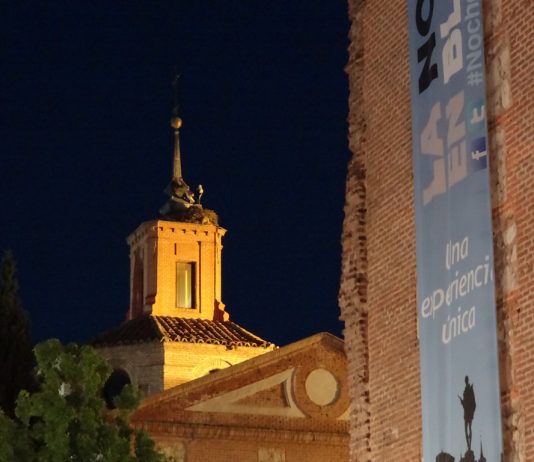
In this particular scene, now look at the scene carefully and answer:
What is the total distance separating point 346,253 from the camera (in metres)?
16.9

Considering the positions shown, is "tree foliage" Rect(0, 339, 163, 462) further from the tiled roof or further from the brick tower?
the tiled roof

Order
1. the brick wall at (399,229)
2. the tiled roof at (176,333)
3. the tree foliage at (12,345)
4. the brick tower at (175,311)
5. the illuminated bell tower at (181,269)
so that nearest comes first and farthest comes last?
the brick wall at (399,229)
the tree foliage at (12,345)
the brick tower at (175,311)
the tiled roof at (176,333)
the illuminated bell tower at (181,269)

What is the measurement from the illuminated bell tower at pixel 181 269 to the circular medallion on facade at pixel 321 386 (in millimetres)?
10829

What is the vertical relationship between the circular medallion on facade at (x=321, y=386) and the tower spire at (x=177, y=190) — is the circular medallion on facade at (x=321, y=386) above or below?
below

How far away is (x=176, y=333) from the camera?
3638cm

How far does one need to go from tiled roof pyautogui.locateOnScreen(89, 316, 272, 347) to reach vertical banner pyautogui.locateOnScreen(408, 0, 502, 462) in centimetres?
2134

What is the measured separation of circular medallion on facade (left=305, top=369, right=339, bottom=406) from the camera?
27469 mm

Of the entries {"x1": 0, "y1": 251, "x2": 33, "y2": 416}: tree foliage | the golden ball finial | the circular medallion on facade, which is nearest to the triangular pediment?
the circular medallion on facade

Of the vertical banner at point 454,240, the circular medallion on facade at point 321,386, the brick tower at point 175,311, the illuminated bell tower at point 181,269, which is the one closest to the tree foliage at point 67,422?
the vertical banner at point 454,240

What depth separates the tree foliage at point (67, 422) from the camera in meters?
18.4

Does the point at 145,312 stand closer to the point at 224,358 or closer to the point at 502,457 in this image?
the point at 224,358

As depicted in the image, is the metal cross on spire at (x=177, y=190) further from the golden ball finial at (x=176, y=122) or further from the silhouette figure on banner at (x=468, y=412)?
the silhouette figure on banner at (x=468, y=412)

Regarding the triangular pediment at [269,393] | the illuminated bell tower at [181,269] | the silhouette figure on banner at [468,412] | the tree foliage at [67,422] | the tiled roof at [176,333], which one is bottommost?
the silhouette figure on banner at [468,412]

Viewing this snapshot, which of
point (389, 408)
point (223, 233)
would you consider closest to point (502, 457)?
point (389, 408)
